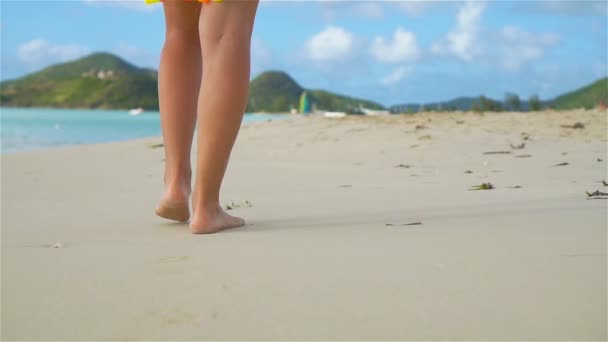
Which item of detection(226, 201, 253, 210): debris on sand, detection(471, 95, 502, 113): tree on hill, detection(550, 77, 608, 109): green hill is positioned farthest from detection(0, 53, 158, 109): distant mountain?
detection(226, 201, 253, 210): debris on sand

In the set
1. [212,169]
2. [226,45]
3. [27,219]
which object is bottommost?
[27,219]

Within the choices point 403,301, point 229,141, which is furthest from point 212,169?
point 403,301

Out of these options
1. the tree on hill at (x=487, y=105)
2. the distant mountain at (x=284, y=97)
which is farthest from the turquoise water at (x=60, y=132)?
the distant mountain at (x=284, y=97)

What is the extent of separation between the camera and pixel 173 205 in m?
1.95

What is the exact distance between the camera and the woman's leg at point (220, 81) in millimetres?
1749

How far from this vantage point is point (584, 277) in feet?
4.01

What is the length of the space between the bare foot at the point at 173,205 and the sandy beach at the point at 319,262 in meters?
0.12

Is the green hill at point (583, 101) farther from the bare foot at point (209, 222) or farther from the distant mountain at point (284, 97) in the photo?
the distant mountain at point (284, 97)

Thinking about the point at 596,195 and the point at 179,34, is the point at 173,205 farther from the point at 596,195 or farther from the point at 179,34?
the point at 596,195

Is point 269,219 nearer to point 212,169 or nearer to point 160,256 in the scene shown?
point 212,169

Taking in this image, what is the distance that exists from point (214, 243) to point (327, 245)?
29cm

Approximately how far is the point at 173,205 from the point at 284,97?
76.5m

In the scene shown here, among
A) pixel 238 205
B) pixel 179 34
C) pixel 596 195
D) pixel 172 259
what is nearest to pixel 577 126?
pixel 596 195

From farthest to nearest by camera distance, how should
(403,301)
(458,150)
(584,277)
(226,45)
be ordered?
(458,150) → (226,45) → (584,277) → (403,301)
